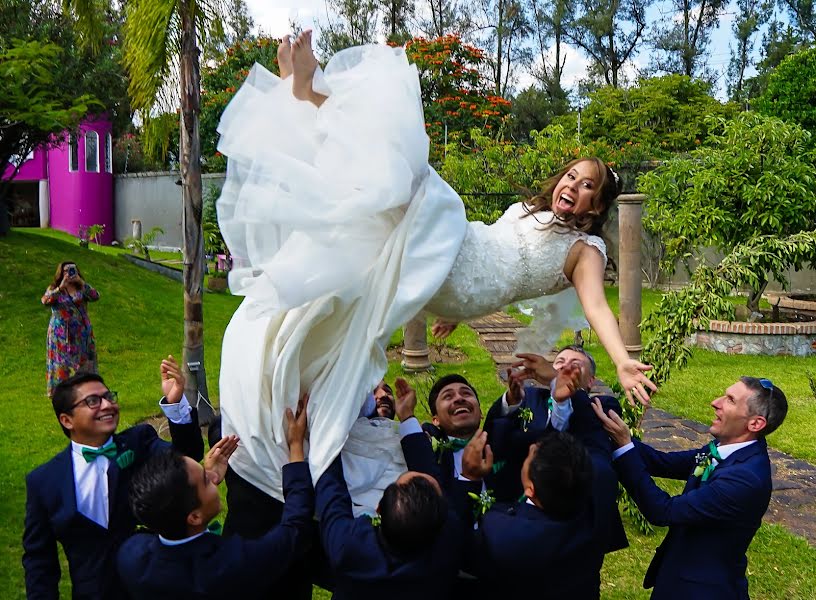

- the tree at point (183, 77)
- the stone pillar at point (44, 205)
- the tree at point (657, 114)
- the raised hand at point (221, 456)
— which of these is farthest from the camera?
the stone pillar at point (44, 205)

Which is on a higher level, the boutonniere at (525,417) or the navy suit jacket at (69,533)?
the boutonniere at (525,417)

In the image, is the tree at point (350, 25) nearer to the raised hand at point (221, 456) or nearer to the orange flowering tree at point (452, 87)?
the orange flowering tree at point (452, 87)

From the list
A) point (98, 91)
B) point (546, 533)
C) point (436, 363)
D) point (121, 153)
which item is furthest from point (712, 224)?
point (121, 153)

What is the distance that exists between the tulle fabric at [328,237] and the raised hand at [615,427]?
913 millimetres

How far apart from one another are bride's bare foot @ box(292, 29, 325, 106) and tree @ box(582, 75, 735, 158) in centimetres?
1860

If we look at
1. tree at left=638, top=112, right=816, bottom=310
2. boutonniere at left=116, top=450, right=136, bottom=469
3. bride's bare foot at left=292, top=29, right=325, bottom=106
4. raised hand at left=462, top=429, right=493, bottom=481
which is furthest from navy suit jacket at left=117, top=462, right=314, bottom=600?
tree at left=638, top=112, right=816, bottom=310

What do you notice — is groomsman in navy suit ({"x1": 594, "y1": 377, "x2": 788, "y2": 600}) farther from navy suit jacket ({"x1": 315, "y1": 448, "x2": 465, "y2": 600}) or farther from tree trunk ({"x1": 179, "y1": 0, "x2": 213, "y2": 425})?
tree trunk ({"x1": 179, "y1": 0, "x2": 213, "y2": 425})

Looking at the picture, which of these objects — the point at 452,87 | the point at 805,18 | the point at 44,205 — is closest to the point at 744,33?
the point at 805,18

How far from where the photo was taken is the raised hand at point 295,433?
7.97 feet

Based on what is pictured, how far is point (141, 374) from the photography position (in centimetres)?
934

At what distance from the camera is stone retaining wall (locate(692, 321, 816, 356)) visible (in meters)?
10.9

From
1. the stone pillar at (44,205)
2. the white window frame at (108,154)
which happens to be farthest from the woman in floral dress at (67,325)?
the stone pillar at (44,205)

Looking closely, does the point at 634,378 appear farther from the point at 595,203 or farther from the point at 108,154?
the point at 108,154

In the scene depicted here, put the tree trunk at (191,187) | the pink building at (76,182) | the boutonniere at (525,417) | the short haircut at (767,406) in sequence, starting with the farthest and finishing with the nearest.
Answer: the pink building at (76,182) < the tree trunk at (191,187) < the boutonniere at (525,417) < the short haircut at (767,406)
